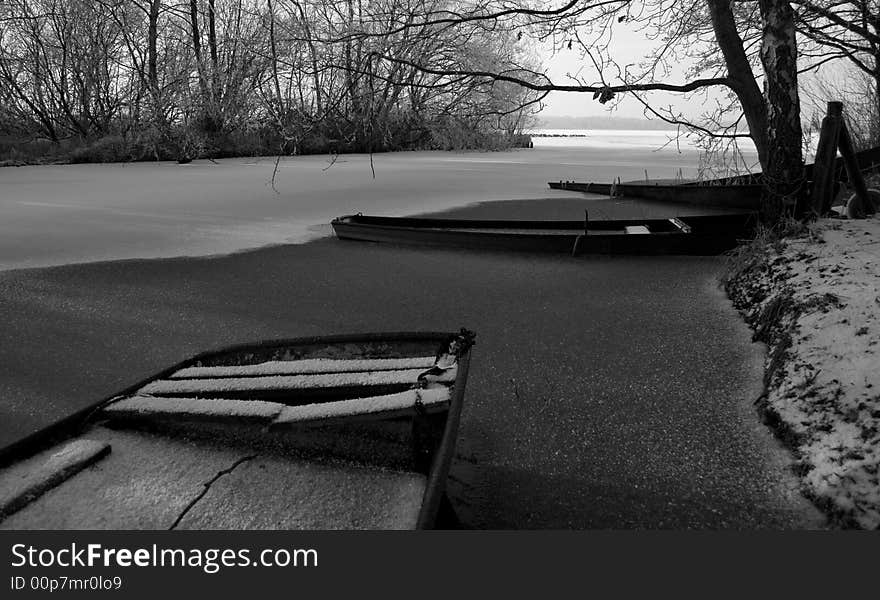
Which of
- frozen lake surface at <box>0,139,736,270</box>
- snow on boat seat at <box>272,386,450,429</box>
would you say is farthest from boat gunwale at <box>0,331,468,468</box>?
frozen lake surface at <box>0,139,736,270</box>

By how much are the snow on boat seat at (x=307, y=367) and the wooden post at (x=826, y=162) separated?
402 centimetres

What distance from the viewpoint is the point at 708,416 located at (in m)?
2.38

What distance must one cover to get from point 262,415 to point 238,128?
47.6 feet

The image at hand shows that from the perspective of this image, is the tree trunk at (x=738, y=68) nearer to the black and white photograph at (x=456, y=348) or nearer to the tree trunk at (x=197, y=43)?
the black and white photograph at (x=456, y=348)

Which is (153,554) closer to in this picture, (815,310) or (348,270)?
(815,310)

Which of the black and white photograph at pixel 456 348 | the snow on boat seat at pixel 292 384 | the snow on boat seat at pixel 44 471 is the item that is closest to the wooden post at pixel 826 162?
the black and white photograph at pixel 456 348

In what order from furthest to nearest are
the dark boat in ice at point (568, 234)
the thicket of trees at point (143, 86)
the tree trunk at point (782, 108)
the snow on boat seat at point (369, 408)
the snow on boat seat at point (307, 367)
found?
the thicket of trees at point (143, 86) < the dark boat in ice at point (568, 234) < the tree trunk at point (782, 108) < the snow on boat seat at point (307, 367) < the snow on boat seat at point (369, 408)

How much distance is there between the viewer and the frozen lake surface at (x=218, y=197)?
18.4 feet

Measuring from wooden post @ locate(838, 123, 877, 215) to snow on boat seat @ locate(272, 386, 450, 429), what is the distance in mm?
4426

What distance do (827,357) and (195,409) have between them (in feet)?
8.18

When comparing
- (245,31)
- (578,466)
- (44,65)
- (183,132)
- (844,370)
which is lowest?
(578,466)

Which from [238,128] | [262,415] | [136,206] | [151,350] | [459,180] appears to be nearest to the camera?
[262,415]

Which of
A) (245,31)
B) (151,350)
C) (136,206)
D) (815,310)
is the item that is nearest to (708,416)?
(815,310)

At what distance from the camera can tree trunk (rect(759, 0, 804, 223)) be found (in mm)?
4605
